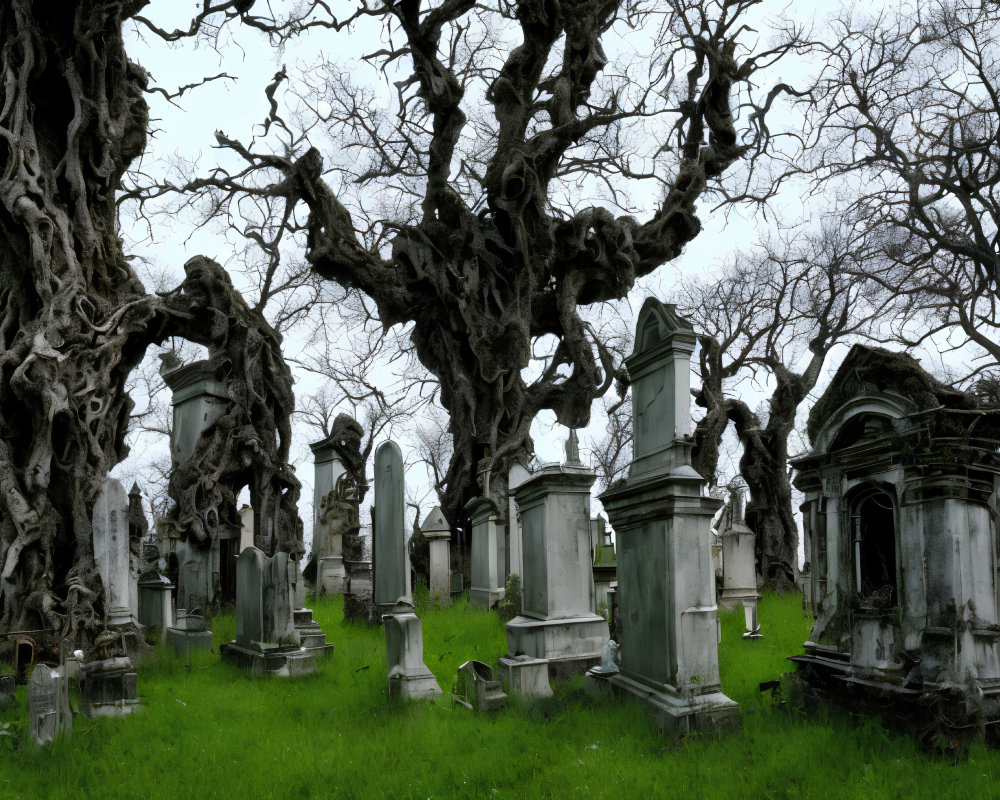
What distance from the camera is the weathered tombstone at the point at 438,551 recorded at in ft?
53.9

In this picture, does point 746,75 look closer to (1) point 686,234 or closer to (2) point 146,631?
(1) point 686,234

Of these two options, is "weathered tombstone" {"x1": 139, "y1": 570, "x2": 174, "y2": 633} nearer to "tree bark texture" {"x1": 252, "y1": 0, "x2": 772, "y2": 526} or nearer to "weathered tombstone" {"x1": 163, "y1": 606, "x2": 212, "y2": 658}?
"weathered tombstone" {"x1": 163, "y1": 606, "x2": 212, "y2": 658}

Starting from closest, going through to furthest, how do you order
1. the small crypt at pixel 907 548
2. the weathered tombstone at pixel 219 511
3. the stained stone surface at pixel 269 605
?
the small crypt at pixel 907 548, the stained stone surface at pixel 269 605, the weathered tombstone at pixel 219 511

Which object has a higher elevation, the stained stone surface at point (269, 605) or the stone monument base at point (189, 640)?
the stained stone surface at point (269, 605)

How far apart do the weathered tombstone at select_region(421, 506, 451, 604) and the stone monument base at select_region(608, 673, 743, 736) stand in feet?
32.9

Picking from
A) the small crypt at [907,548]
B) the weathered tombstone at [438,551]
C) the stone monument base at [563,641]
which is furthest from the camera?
the weathered tombstone at [438,551]

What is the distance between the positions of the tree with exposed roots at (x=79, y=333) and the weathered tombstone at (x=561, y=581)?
5.32 metres

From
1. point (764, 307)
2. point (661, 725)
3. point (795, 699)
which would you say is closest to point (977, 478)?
point (795, 699)

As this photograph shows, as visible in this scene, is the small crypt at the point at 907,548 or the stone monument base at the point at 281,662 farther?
the stone monument base at the point at 281,662

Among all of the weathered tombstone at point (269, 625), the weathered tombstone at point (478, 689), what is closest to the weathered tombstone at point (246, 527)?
the weathered tombstone at point (269, 625)

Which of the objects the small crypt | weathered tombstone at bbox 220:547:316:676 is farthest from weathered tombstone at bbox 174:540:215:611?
the small crypt

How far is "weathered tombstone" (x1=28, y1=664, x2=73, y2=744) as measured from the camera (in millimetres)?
6305

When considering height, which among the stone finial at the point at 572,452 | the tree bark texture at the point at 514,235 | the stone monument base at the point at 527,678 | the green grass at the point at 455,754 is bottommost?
the green grass at the point at 455,754

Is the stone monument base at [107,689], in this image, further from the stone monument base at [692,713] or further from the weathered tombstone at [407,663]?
the stone monument base at [692,713]
